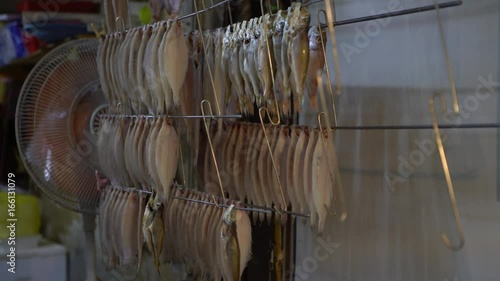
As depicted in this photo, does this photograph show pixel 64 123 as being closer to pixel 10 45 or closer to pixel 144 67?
pixel 10 45

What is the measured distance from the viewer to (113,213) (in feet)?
6.34

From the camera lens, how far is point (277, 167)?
1547 millimetres

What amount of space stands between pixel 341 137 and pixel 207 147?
1.33ft

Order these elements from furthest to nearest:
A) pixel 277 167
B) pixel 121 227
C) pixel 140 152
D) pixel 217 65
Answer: pixel 121 227 → pixel 140 152 → pixel 217 65 → pixel 277 167

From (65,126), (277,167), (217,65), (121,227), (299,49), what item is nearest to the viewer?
(299,49)

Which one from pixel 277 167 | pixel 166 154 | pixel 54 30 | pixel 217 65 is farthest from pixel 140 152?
pixel 54 30

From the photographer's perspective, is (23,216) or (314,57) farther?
(23,216)

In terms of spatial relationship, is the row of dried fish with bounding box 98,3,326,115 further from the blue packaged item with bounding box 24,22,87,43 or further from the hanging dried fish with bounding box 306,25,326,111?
the blue packaged item with bounding box 24,22,87,43

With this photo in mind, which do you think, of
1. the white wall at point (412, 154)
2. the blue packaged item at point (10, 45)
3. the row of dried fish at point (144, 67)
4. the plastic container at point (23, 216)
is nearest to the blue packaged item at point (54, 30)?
the blue packaged item at point (10, 45)

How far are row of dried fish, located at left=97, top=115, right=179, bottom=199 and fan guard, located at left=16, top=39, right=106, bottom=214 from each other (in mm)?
161

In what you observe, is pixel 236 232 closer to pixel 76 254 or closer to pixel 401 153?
pixel 401 153

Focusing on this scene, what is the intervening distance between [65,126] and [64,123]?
0.01 m

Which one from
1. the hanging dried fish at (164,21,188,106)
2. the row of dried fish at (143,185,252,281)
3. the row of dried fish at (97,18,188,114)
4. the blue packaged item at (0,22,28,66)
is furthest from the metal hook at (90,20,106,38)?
the row of dried fish at (143,185,252,281)

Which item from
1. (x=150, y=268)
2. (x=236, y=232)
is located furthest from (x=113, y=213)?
(x=236, y=232)
